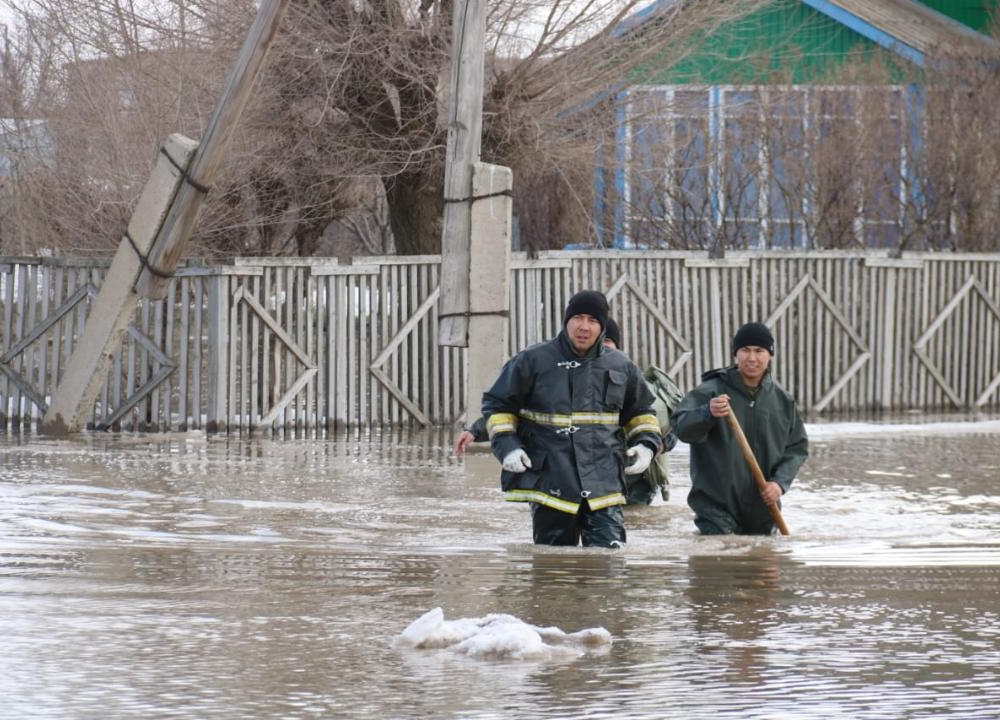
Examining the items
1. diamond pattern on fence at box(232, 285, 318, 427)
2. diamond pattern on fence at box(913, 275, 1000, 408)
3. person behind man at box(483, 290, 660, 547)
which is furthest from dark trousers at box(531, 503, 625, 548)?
diamond pattern on fence at box(913, 275, 1000, 408)

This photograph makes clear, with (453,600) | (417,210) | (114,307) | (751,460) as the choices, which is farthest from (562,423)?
(417,210)

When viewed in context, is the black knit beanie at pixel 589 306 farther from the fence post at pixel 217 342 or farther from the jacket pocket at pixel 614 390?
the fence post at pixel 217 342

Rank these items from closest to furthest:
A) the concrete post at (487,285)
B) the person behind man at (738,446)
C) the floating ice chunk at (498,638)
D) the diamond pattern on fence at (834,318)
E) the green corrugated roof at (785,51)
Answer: the floating ice chunk at (498,638) → the person behind man at (738,446) → the concrete post at (487,285) → the diamond pattern on fence at (834,318) → the green corrugated roof at (785,51)

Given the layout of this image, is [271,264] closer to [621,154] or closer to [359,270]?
[359,270]

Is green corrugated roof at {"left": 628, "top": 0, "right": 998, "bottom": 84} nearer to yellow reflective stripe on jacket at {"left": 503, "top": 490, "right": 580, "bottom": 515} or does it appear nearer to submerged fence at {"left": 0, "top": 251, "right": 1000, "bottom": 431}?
submerged fence at {"left": 0, "top": 251, "right": 1000, "bottom": 431}

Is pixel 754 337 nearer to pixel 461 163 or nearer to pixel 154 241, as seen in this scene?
pixel 461 163

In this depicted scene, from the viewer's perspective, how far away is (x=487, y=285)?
14203 mm

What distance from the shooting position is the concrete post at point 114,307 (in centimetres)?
1521

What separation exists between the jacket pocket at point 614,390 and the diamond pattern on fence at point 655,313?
944 centimetres

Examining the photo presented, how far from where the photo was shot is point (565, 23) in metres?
18.9

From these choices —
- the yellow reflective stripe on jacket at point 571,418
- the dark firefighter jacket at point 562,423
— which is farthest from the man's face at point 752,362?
the yellow reflective stripe on jacket at point 571,418

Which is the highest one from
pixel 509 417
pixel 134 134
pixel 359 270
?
pixel 134 134

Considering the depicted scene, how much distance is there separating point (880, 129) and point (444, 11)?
7.50 meters

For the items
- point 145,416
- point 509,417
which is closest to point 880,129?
point 145,416
